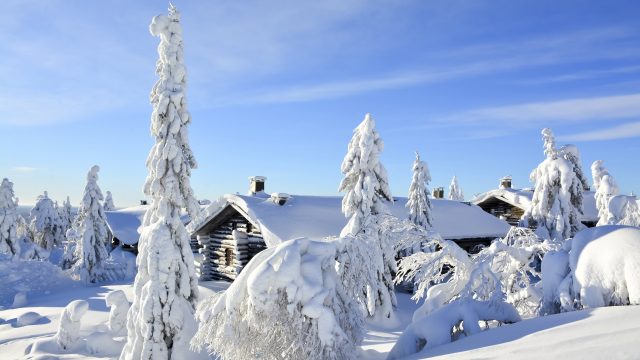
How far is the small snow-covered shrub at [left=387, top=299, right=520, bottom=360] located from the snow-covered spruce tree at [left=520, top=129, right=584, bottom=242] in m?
16.6

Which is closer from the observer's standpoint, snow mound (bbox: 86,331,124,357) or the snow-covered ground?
the snow-covered ground

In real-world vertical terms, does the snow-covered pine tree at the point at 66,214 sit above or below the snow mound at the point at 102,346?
above

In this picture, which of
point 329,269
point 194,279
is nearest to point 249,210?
point 194,279

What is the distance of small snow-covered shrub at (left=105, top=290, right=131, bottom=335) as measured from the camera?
17.2 metres

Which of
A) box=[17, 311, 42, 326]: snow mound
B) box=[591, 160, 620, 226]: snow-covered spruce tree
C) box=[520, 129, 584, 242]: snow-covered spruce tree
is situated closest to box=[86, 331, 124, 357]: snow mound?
box=[17, 311, 42, 326]: snow mound

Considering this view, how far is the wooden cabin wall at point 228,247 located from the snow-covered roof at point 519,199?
722 inches

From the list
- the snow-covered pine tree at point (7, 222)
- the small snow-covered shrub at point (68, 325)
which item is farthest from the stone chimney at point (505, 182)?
the snow-covered pine tree at point (7, 222)

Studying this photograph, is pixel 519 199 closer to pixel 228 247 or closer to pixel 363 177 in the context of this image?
pixel 363 177

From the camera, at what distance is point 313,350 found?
22.6 ft

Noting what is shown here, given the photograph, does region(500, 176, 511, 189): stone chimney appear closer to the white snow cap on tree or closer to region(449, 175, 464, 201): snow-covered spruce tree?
the white snow cap on tree

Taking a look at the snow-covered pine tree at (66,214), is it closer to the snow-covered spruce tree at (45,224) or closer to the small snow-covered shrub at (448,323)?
the snow-covered spruce tree at (45,224)

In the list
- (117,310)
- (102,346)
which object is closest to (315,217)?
(117,310)

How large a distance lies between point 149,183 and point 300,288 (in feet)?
30.0

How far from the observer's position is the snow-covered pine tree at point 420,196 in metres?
23.5
